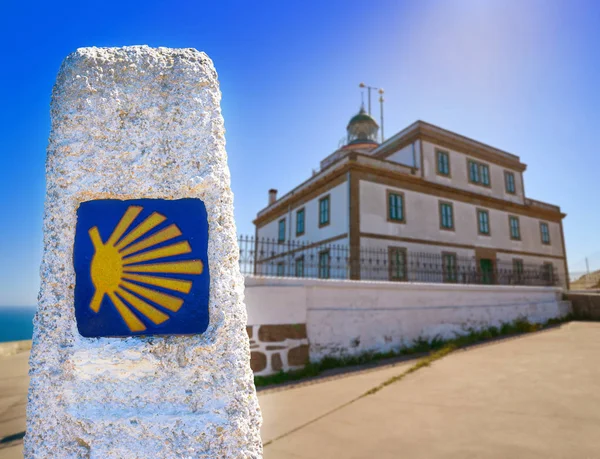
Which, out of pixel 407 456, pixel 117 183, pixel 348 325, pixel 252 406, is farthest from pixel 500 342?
pixel 117 183

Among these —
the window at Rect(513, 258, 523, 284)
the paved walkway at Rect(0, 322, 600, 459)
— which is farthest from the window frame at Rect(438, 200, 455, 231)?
the paved walkway at Rect(0, 322, 600, 459)

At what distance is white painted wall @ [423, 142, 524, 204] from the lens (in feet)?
55.0

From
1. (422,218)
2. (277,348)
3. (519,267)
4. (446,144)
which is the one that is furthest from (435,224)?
(277,348)

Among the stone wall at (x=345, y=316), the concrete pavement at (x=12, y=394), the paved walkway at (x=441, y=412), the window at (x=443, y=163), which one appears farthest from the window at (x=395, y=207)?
the concrete pavement at (x=12, y=394)

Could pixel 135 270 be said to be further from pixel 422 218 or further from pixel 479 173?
pixel 479 173

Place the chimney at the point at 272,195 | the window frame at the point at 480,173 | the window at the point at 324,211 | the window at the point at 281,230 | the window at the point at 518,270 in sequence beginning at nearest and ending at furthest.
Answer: the window at the point at 324,211, the window at the point at 518,270, the window frame at the point at 480,173, the window at the point at 281,230, the chimney at the point at 272,195

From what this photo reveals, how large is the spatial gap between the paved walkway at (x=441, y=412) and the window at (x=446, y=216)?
11.1 metres

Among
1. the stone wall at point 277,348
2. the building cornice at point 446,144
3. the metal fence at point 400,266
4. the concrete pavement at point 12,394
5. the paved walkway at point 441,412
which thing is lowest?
the concrete pavement at point 12,394

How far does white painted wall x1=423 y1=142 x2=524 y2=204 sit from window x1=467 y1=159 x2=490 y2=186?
21 cm

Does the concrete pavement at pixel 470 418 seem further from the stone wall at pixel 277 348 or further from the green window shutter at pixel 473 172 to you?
the green window shutter at pixel 473 172

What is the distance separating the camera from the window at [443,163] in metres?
17.1

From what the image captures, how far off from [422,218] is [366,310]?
10.5 m

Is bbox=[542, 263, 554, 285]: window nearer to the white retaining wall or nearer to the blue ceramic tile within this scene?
the white retaining wall

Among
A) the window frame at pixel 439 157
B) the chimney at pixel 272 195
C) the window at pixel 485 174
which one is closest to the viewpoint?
the window frame at pixel 439 157
